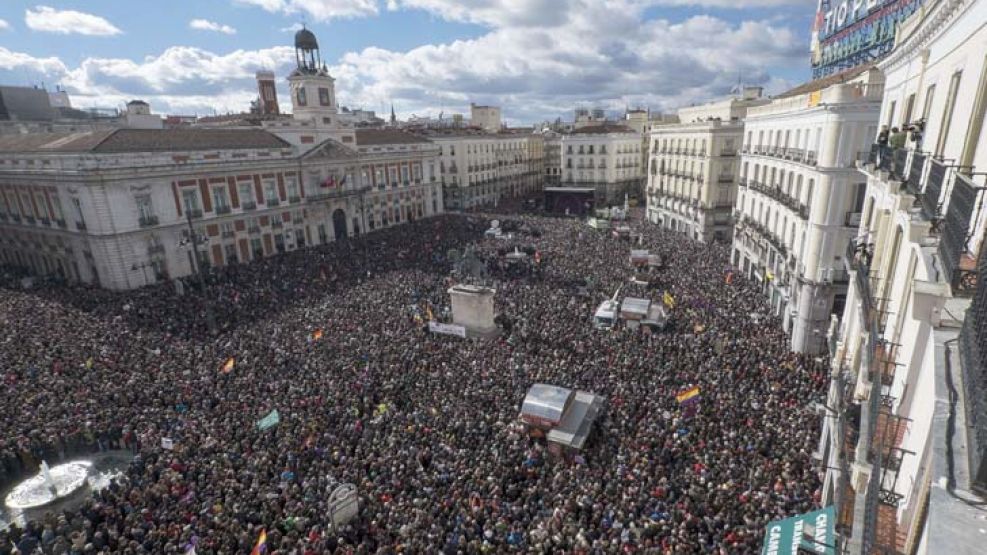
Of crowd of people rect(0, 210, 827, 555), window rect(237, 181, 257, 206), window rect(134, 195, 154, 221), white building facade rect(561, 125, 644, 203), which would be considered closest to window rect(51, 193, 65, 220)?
window rect(134, 195, 154, 221)

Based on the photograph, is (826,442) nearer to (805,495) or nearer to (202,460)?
(805,495)

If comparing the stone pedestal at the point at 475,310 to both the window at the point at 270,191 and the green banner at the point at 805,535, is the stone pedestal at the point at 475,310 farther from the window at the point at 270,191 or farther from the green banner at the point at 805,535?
the window at the point at 270,191

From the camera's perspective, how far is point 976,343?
4.95 m

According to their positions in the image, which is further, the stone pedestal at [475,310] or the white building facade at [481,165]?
the white building facade at [481,165]

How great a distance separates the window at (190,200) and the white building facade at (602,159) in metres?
47.9

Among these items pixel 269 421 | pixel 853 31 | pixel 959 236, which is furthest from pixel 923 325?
pixel 853 31

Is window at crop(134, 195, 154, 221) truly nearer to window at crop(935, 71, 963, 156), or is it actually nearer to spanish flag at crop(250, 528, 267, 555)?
spanish flag at crop(250, 528, 267, 555)

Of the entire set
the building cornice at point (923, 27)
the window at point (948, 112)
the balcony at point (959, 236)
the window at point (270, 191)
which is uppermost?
the building cornice at point (923, 27)

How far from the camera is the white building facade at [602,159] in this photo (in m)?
69.6

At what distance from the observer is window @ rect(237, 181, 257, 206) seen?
4238 cm

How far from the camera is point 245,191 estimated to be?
42750mm

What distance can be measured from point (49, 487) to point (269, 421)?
266 inches

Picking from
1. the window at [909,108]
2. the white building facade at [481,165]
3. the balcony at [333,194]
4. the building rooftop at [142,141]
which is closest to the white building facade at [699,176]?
the white building facade at [481,165]

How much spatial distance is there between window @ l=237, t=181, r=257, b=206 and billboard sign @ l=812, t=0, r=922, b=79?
146 ft
